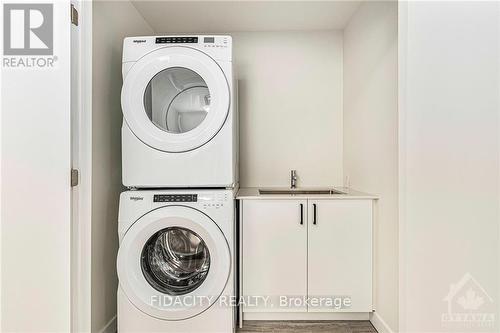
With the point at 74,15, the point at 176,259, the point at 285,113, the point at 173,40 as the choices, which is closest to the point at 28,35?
the point at 74,15

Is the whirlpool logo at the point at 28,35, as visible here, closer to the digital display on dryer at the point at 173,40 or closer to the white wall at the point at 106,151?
the white wall at the point at 106,151

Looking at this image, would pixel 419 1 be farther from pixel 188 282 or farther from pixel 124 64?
pixel 188 282

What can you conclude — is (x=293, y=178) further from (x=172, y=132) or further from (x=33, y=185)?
(x=33, y=185)

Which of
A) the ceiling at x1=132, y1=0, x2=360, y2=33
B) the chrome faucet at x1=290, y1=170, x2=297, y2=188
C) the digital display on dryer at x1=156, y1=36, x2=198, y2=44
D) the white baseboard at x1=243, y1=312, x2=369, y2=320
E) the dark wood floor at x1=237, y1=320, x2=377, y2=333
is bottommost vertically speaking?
the dark wood floor at x1=237, y1=320, x2=377, y2=333

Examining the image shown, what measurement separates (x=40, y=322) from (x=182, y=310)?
0.71 meters

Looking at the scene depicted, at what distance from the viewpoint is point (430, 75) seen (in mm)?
991

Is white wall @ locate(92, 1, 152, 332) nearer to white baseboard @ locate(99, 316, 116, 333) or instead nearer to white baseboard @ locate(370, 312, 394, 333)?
white baseboard @ locate(99, 316, 116, 333)

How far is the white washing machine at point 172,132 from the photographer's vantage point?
1943 mm

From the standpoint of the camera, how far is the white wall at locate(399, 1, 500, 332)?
0.89 metres

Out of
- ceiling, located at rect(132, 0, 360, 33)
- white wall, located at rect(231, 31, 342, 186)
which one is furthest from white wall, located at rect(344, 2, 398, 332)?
white wall, located at rect(231, 31, 342, 186)

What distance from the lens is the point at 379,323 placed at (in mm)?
2139

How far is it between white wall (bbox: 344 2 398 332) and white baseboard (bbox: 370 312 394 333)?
1cm

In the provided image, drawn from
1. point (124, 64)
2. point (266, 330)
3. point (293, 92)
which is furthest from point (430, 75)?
point (293, 92)

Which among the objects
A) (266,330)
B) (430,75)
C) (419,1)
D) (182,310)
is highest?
(419,1)
